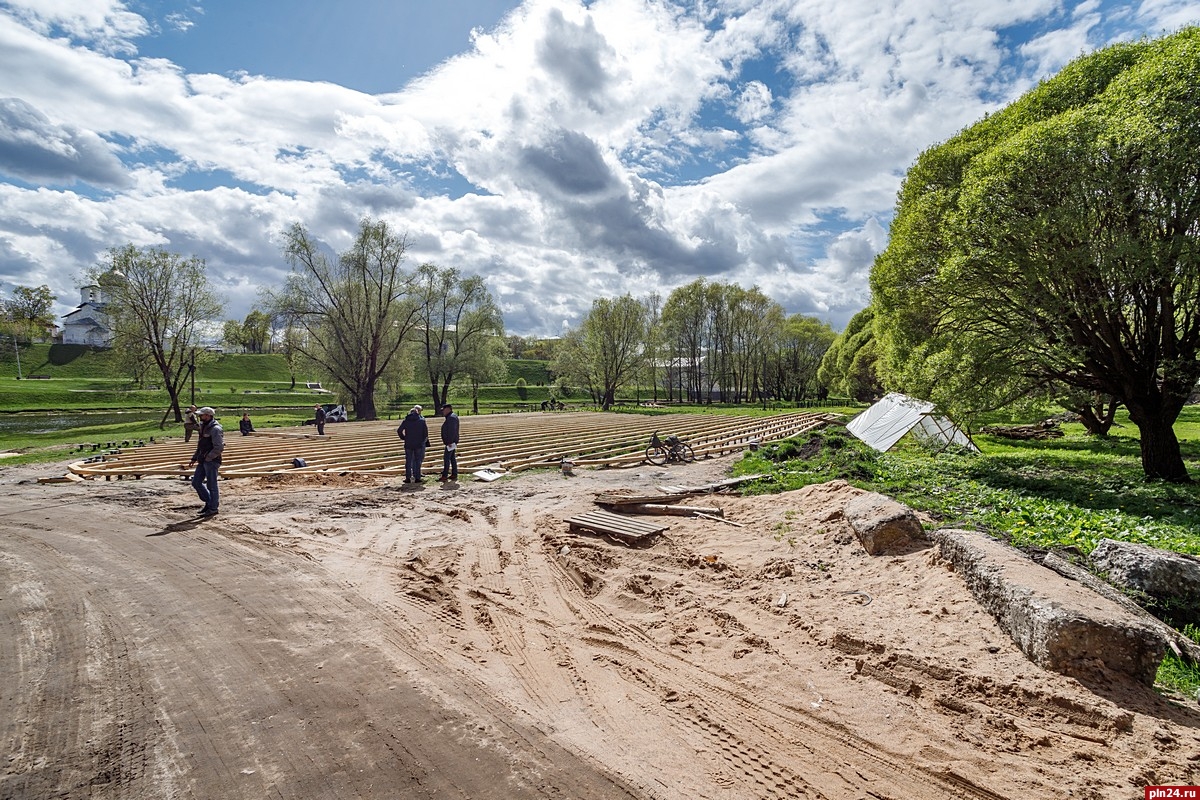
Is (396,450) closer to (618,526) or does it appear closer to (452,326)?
(618,526)

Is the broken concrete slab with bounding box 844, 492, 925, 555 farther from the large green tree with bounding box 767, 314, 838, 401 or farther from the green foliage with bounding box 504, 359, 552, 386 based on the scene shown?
the green foliage with bounding box 504, 359, 552, 386

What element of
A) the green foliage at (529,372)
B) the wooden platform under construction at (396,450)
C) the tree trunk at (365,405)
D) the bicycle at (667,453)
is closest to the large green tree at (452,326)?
the tree trunk at (365,405)

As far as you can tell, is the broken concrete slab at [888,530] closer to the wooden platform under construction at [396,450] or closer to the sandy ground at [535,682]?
the sandy ground at [535,682]

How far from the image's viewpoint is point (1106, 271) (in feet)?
32.0

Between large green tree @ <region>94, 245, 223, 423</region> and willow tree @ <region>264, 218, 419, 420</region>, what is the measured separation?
4.41 metres

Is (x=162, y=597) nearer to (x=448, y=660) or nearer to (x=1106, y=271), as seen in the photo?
(x=448, y=660)

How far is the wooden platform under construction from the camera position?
14328 mm

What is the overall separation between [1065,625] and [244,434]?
82.2ft

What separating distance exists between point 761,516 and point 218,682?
771 centimetres

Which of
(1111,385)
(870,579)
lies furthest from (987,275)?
(870,579)

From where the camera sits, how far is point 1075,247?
1084 cm

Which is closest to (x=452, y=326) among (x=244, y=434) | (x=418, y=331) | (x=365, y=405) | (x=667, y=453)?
(x=418, y=331)

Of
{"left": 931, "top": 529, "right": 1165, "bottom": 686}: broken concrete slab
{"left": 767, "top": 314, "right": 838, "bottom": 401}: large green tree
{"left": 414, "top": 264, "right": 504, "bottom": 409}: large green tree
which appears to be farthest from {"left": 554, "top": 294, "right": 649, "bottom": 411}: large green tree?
{"left": 931, "top": 529, "right": 1165, "bottom": 686}: broken concrete slab

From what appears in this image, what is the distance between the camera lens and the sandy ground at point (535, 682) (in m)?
3.25
